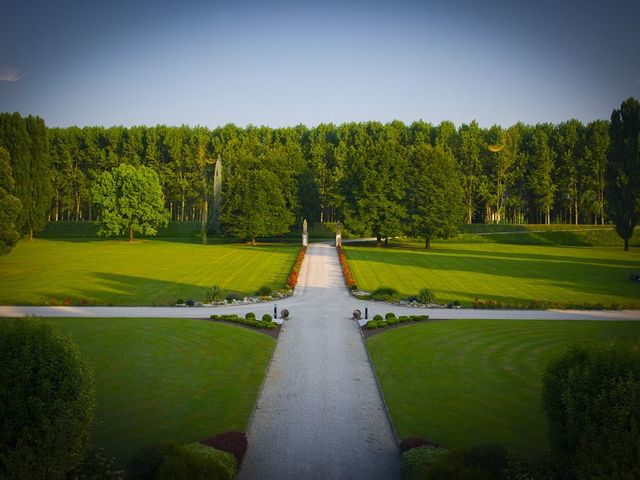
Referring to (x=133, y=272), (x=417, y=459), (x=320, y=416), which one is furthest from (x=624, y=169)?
(x=417, y=459)

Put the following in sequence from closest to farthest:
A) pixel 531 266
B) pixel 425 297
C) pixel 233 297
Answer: pixel 425 297 → pixel 233 297 → pixel 531 266

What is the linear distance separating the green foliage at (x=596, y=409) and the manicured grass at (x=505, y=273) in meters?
25.5

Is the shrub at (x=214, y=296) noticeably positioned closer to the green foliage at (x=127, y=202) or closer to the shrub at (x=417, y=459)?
the shrub at (x=417, y=459)

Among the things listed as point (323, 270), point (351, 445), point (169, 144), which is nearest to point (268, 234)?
point (323, 270)

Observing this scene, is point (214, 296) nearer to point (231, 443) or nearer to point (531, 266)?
point (231, 443)

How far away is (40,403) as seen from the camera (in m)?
10.9

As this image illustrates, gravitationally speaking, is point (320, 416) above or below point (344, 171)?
below

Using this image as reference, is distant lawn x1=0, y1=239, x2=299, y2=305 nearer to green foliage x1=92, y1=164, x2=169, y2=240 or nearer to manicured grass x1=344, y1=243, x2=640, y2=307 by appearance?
green foliage x1=92, y1=164, x2=169, y2=240

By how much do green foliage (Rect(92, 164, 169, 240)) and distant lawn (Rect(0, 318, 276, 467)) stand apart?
55635 mm

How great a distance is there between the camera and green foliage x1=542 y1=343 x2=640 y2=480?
9.93m

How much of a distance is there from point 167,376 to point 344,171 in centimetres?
8629

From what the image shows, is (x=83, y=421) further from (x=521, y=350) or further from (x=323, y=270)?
(x=323, y=270)

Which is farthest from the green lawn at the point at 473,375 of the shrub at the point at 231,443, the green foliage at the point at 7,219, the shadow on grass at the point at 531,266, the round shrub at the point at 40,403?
the green foliage at the point at 7,219

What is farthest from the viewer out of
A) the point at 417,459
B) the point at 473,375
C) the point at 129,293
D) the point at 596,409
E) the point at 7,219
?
the point at 7,219
